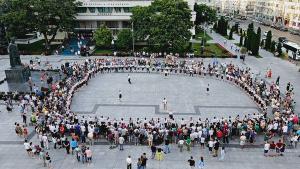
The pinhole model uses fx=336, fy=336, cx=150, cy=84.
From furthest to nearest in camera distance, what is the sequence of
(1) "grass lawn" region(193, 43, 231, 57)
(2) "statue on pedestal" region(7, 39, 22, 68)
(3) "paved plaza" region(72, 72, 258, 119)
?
(1) "grass lawn" region(193, 43, 231, 57) < (2) "statue on pedestal" region(7, 39, 22, 68) < (3) "paved plaza" region(72, 72, 258, 119)

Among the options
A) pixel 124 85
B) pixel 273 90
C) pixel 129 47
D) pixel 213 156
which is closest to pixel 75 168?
pixel 213 156

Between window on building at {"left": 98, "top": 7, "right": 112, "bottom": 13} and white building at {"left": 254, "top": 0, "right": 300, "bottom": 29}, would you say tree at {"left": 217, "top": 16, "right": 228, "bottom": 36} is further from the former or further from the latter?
window on building at {"left": 98, "top": 7, "right": 112, "bottom": 13}

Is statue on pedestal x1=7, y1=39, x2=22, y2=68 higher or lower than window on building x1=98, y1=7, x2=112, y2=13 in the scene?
lower

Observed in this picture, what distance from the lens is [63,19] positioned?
60.6 m

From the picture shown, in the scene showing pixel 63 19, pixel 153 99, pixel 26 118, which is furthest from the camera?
pixel 63 19

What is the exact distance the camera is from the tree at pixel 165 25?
5569 cm

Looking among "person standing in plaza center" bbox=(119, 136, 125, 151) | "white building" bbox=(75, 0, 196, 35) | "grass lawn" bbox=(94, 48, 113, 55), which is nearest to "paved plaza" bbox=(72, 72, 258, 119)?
"person standing in plaza center" bbox=(119, 136, 125, 151)

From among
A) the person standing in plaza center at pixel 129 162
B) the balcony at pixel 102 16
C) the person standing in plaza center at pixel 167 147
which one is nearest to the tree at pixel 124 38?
the balcony at pixel 102 16

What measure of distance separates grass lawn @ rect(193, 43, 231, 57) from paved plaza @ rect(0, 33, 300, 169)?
13.5 ft

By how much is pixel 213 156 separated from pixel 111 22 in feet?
179

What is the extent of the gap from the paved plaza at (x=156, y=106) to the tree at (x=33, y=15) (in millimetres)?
5486

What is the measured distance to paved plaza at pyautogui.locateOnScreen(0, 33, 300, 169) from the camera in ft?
76.2

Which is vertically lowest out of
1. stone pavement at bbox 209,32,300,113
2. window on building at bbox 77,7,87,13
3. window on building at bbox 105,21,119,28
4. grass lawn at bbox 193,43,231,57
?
stone pavement at bbox 209,32,300,113

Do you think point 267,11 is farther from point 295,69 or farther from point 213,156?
point 213,156
